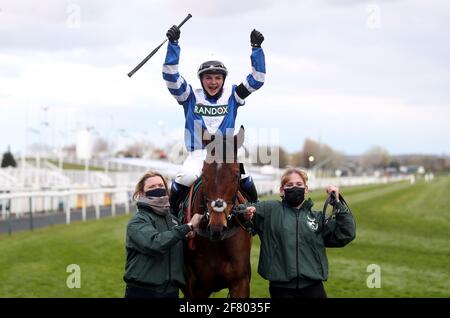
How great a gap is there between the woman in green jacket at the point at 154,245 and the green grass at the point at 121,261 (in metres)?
4.39

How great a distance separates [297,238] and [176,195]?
1.34m

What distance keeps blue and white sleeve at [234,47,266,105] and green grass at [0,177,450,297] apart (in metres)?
4.38

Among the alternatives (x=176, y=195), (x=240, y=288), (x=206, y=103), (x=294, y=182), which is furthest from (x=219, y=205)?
(x=206, y=103)

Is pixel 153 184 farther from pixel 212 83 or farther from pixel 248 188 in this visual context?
pixel 212 83

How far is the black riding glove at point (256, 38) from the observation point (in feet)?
17.0

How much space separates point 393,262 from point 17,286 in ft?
23.7

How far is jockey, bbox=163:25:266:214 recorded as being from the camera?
531 cm

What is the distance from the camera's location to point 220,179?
4.63 metres

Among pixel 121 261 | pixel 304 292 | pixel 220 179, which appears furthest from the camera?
pixel 121 261

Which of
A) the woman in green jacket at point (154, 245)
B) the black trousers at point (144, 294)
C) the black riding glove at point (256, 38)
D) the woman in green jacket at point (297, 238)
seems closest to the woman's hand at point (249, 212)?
the woman in green jacket at point (297, 238)

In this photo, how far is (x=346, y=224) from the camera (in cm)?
473

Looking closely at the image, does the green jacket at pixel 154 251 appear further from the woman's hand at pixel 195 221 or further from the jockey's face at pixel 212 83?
the jockey's face at pixel 212 83

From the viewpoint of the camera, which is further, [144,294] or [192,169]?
[192,169]
